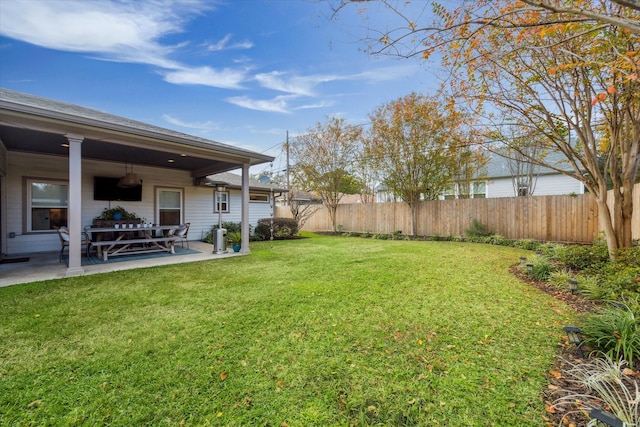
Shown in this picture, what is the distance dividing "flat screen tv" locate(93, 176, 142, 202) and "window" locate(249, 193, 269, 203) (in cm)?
469

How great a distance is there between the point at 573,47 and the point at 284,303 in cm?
610

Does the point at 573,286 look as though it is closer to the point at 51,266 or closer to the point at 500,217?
the point at 500,217

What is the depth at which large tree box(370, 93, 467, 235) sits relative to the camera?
34.7 ft

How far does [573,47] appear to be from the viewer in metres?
4.27

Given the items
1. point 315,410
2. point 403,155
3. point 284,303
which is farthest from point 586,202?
point 315,410

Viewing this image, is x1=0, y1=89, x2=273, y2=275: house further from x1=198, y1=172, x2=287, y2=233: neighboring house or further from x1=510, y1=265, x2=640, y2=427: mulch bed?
x1=510, y1=265, x2=640, y2=427: mulch bed

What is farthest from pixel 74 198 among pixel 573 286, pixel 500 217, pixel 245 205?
pixel 500 217

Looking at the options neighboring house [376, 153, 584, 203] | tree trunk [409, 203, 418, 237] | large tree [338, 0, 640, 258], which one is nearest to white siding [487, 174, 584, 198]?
neighboring house [376, 153, 584, 203]

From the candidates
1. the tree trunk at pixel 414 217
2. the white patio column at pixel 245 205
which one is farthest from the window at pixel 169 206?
the tree trunk at pixel 414 217

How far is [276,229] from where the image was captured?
1175 cm

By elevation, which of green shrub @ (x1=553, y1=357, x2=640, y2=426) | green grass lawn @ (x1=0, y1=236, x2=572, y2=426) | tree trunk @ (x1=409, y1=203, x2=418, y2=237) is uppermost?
tree trunk @ (x1=409, y1=203, x2=418, y2=237)

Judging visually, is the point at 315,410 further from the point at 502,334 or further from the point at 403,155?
the point at 403,155

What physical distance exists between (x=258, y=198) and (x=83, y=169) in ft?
21.4

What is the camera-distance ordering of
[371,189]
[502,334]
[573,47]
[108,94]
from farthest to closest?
[371,189] → [108,94] → [573,47] → [502,334]
